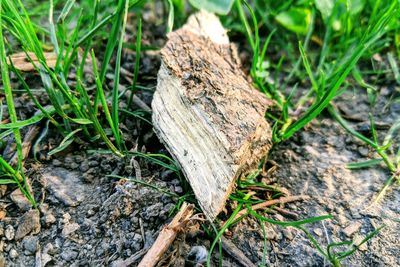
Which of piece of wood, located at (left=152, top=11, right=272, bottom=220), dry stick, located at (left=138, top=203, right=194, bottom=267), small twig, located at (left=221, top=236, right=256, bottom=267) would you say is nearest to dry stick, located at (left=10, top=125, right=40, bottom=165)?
piece of wood, located at (left=152, top=11, right=272, bottom=220)

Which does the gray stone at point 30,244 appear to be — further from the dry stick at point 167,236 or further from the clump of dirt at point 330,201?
the clump of dirt at point 330,201

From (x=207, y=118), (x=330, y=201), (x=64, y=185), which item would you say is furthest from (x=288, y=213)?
(x=64, y=185)

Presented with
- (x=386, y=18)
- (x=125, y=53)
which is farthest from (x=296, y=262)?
(x=125, y=53)

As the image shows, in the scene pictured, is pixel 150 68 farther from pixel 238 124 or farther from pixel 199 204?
pixel 199 204

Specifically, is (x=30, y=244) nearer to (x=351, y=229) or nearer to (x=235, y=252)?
(x=235, y=252)

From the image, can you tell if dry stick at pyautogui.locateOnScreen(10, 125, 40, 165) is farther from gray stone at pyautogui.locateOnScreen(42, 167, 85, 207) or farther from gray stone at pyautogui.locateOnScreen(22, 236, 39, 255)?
gray stone at pyautogui.locateOnScreen(22, 236, 39, 255)

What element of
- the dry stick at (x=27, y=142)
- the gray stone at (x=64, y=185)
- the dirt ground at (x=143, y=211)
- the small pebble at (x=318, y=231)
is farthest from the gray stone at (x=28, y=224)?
the small pebble at (x=318, y=231)
